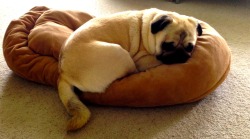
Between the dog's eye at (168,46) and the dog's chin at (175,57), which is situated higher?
the dog's eye at (168,46)

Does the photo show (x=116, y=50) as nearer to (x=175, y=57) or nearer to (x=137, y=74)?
(x=137, y=74)

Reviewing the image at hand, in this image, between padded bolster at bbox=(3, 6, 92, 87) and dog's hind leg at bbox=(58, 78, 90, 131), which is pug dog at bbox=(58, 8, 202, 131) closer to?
dog's hind leg at bbox=(58, 78, 90, 131)

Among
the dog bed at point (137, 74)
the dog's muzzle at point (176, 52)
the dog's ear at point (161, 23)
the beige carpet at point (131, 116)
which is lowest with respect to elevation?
the beige carpet at point (131, 116)

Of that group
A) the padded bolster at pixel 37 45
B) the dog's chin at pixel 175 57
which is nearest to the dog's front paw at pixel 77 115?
the padded bolster at pixel 37 45

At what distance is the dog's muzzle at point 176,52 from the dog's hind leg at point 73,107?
0.50 m

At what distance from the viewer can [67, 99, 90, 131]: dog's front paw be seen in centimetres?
137

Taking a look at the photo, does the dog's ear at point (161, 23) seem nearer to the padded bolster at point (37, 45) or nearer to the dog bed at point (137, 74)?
the dog bed at point (137, 74)

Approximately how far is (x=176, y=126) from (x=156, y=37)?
0.48 metres

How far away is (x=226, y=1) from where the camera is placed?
9.29 feet

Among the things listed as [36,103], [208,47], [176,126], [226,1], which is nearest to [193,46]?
[208,47]

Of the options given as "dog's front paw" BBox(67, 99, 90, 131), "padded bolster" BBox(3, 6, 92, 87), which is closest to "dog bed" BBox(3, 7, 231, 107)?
"padded bolster" BBox(3, 6, 92, 87)

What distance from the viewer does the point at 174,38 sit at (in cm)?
154

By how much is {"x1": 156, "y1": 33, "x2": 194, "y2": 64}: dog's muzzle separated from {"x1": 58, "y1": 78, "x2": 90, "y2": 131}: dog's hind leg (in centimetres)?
50

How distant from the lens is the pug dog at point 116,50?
1.45 metres
